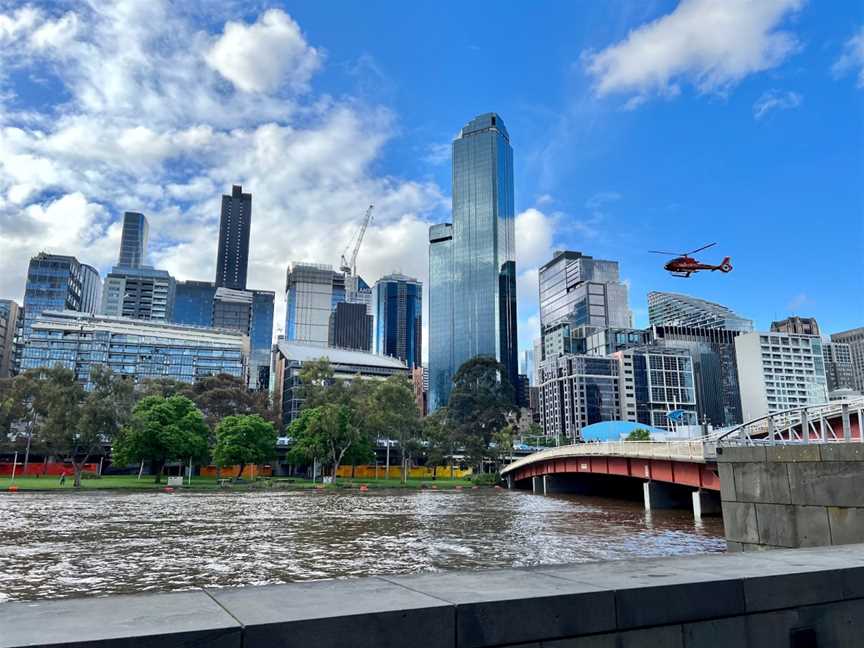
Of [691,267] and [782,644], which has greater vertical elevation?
[691,267]

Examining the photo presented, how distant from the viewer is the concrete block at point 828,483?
17219mm

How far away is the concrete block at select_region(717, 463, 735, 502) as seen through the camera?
69.5 feet

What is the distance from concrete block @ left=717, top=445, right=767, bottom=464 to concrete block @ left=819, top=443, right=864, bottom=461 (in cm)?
217

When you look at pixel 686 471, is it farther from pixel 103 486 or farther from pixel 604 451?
pixel 103 486

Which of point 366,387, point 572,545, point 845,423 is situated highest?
point 366,387

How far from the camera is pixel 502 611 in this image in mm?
5332

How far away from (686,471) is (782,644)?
43.1 m

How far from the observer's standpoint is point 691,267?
5544 centimetres

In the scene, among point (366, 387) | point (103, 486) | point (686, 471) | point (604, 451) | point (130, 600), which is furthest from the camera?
point (366, 387)

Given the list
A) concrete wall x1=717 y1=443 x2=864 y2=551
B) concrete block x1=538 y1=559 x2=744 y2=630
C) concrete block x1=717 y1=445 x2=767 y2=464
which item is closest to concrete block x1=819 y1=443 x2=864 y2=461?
concrete wall x1=717 y1=443 x2=864 y2=551

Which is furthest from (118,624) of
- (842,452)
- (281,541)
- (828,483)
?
(281,541)

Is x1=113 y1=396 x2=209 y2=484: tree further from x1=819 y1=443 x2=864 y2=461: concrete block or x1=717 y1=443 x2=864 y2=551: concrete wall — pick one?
x1=819 y1=443 x2=864 y2=461: concrete block

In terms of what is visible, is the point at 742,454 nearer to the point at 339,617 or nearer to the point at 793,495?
the point at 793,495

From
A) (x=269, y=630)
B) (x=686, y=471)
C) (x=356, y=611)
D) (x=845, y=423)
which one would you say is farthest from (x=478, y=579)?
(x=686, y=471)
